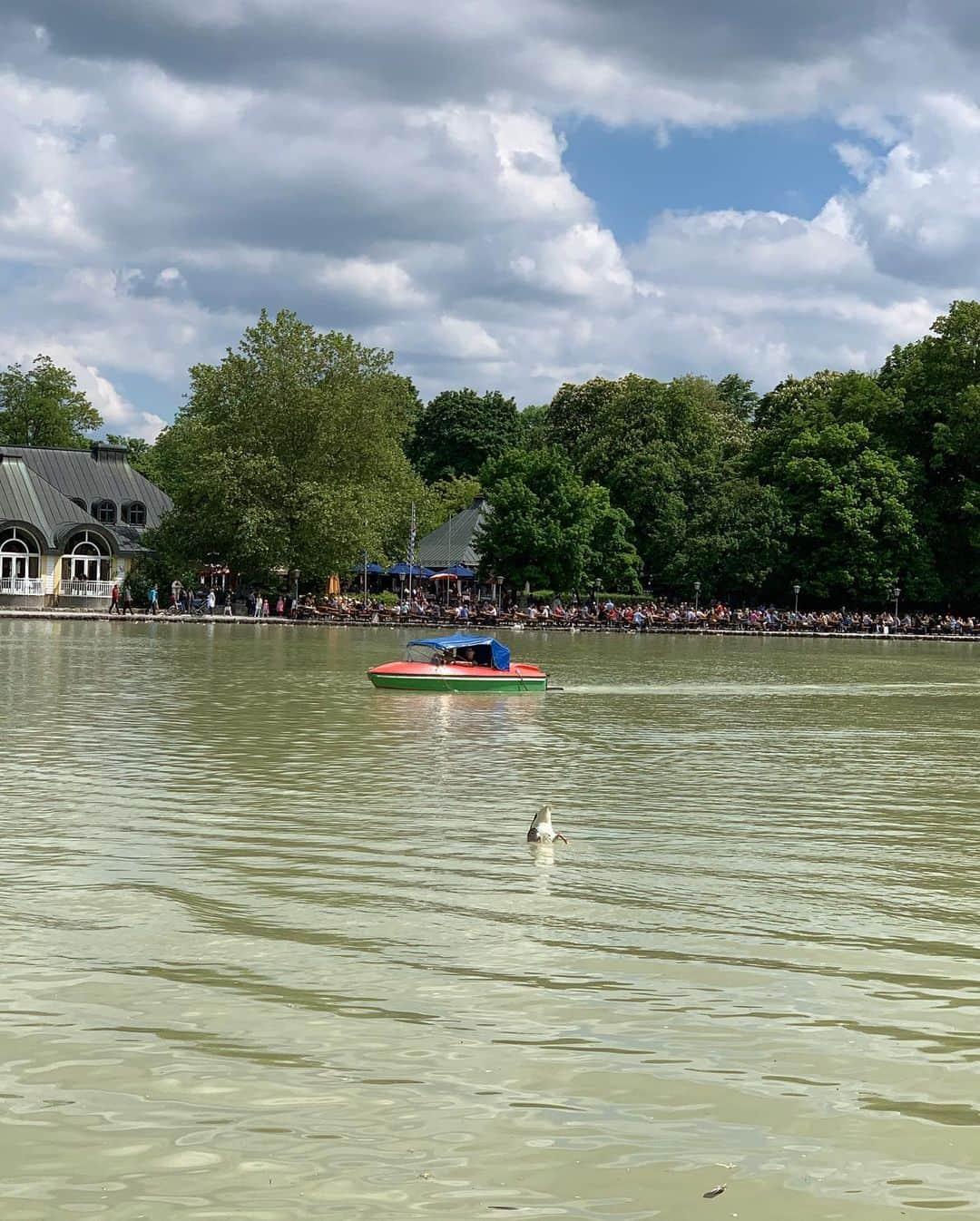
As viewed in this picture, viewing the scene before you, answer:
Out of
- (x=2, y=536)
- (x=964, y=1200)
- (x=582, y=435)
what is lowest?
(x=964, y=1200)

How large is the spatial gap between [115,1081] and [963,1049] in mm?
4195

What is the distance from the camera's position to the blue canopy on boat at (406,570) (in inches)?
3450

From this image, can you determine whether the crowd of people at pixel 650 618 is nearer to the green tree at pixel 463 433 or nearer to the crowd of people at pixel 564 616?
the crowd of people at pixel 564 616

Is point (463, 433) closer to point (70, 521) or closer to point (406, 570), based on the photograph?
point (406, 570)

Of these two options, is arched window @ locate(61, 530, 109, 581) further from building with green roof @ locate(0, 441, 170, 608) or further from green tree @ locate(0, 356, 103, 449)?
green tree @ locate(0, 356, 103, 449)

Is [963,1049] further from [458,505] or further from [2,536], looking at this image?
[458,505]

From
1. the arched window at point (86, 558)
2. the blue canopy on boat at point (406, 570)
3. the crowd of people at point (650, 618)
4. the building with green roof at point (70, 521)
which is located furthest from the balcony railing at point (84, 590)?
the blue canopy on boat at point (406, 570)

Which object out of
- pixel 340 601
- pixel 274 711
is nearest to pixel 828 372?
pixel 340 601

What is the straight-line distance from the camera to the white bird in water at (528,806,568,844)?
12.9m

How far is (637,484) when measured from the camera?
301 ft

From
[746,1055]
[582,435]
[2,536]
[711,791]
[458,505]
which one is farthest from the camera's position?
[458,505]

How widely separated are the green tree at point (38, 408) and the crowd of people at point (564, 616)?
35.5m

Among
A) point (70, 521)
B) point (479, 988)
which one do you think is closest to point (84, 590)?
point (70, 521)

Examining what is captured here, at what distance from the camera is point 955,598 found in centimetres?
8550
